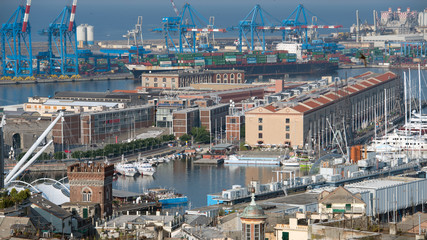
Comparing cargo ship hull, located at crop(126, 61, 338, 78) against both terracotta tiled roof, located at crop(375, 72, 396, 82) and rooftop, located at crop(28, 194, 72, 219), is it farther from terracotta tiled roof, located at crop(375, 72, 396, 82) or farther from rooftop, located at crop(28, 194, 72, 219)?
rooftop, located at crop(28, 194, 72, 219)

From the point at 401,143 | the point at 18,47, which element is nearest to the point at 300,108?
the point at 401,143

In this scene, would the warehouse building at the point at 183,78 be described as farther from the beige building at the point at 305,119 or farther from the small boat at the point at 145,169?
the small boat at the point at 145,169

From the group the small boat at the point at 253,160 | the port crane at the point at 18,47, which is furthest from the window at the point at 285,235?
the port crane at the point at 18,47

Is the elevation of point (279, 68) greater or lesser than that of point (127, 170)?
greater

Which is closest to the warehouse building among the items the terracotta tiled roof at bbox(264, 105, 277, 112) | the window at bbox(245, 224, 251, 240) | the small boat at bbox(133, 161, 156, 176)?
the terracotta tiled roof at bbox(264, 105, 277, 112)

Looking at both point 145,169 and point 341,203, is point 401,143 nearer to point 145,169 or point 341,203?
point 145,169
